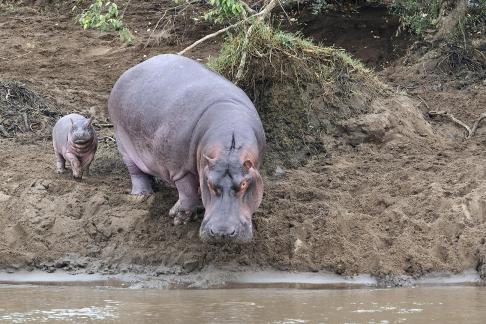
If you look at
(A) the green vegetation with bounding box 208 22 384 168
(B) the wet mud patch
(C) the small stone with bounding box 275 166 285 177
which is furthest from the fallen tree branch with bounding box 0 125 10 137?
(B) the wet mud patch

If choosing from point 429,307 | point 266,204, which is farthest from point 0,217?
point 429,307

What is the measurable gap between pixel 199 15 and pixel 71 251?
7622 mm

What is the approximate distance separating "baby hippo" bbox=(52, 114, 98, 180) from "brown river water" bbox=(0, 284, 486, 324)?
5.59ft

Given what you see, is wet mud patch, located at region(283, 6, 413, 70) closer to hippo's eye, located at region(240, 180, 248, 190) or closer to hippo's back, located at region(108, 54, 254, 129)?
hippo's back, located at region(108, 54, 254, 129)

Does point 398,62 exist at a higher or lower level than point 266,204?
higher

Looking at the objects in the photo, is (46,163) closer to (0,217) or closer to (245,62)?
(0,217)

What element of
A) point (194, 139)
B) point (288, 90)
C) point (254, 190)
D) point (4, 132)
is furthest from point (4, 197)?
point (288, 90)

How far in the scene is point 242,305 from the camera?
243 inches

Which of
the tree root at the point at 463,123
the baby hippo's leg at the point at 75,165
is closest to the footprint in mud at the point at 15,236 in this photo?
the baby hippo's leg at the point at 75,165

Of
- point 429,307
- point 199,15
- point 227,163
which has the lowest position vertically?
point 429,307

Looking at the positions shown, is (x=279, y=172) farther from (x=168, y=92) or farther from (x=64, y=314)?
(x=64, y=314)

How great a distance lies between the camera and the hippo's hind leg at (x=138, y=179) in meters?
8.17

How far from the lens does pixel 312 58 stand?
30.8 ft

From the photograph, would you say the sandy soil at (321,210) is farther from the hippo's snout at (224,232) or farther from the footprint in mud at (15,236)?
the hippo's snout at (224,232)
